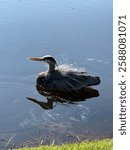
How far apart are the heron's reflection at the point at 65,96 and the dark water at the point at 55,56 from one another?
0.15 metres

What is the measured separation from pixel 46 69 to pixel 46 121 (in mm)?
2475

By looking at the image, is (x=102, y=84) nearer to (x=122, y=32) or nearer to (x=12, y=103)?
(x=12, y=103)

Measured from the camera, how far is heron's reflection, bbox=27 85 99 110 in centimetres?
986

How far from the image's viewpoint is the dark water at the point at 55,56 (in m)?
8.79

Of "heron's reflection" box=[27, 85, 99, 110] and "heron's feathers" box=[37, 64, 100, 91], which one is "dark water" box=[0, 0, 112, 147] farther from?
"heron's feathers" box=[37, 64, 100, 91]

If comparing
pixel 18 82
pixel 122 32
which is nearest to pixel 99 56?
pixel 18 82

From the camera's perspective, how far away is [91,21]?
46.3 ft

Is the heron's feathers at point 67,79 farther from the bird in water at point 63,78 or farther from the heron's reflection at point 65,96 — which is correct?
the heron's reflection at point 65,96

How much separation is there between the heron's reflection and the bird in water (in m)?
0.10

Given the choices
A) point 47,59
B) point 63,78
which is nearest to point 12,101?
point 63,78

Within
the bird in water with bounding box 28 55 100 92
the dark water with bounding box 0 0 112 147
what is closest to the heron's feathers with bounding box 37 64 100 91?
the bird in water with bounding box 28 55 100 92

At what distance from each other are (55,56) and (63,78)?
1155 mm

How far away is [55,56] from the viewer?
11.6 meters

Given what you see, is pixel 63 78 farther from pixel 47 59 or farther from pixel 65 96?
pixel 47 59
